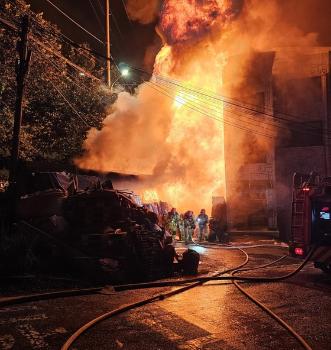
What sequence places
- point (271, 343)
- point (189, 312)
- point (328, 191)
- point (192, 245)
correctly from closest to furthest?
1. point (271, 343)
2. point (189, 312)
3. point (328, 191)
4. point (192, 245)

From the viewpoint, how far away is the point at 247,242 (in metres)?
19.3

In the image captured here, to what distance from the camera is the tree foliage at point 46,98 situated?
16062 millimetres

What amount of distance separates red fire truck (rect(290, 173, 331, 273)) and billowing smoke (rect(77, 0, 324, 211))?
11110 mm

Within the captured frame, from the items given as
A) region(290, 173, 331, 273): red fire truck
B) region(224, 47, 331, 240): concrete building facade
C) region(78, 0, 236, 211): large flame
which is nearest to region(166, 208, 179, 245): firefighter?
region(78, 0, 236, 211): large flame

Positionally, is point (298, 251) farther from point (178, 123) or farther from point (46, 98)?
point (178, 123)

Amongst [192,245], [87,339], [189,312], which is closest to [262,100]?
[192,245]

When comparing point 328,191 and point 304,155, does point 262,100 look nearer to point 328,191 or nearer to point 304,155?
point 304,155

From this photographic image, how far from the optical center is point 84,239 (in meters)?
9.84

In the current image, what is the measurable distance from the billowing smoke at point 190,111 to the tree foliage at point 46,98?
1432mm

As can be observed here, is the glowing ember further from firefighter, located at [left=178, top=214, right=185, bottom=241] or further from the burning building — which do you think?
firefighter, located at [left=178, top=214, right=185, bottom=241]

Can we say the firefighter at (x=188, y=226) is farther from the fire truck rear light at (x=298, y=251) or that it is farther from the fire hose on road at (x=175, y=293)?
the fire truck rear light at (x=298, y=251)

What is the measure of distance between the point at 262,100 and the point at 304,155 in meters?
3.78

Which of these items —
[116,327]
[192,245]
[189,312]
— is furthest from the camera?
[192,245]

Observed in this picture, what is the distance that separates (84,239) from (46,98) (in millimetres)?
10501
